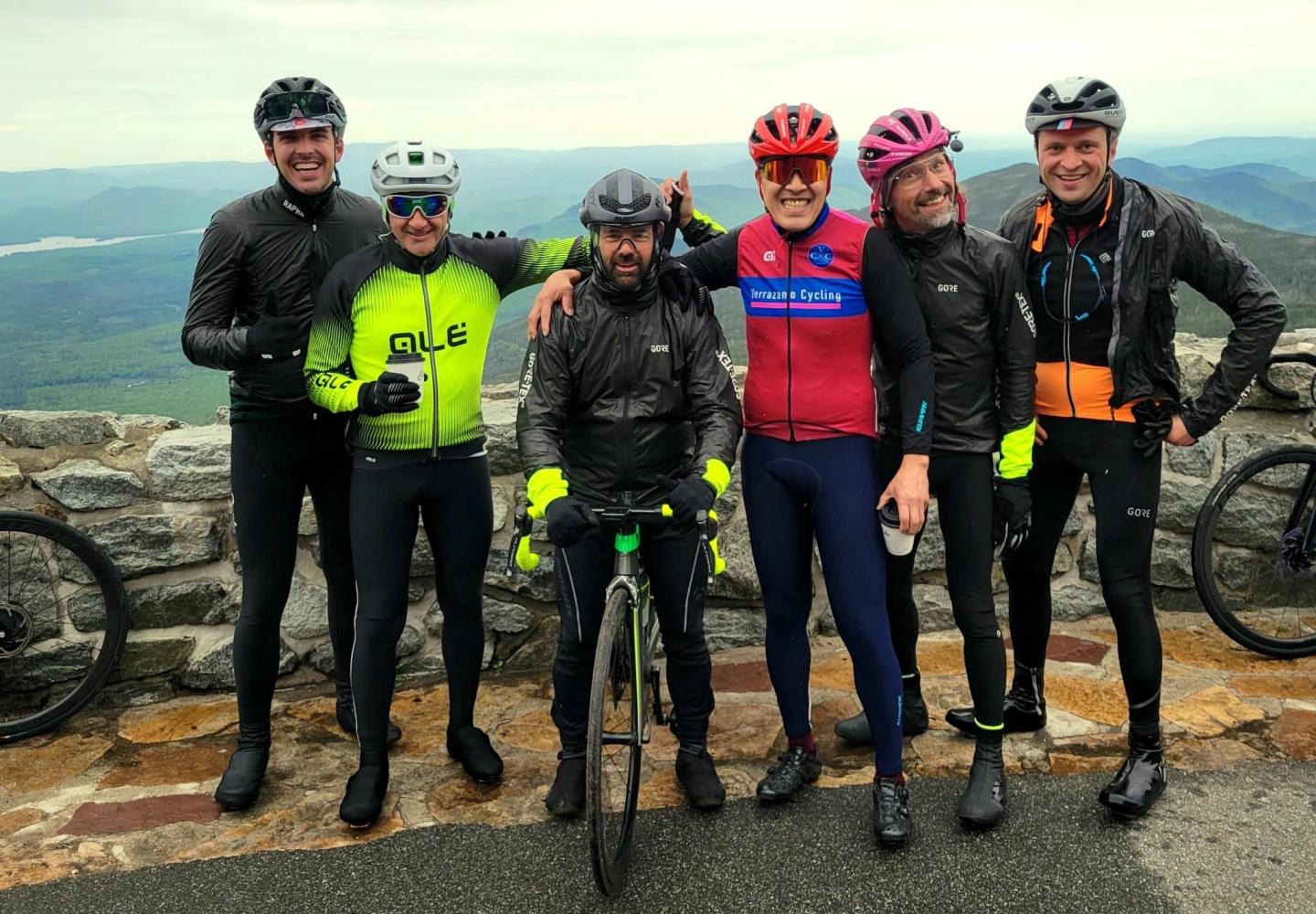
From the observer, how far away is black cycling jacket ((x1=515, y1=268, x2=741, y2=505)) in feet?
12.1

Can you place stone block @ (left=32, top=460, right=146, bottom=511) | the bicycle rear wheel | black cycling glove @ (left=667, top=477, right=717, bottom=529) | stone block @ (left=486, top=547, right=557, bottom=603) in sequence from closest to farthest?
black cycling glove @ (left=667, top=477, right=717, bottom=529) → the bicycle rear wheel → stone block @ (left=32, top=460, right=146, bottom=511) → stone block @ (left=486, top=547, right=557, bottom=603)

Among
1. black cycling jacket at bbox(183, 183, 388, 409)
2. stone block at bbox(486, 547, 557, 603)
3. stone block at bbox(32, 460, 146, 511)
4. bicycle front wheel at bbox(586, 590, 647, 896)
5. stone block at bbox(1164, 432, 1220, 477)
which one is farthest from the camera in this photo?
stone block at bbox(1164, 432, 1220, 477)

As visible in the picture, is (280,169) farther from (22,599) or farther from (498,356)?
(498,356)

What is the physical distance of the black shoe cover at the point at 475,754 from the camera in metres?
4.24

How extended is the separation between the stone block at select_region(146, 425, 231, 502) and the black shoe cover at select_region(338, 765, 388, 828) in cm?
186

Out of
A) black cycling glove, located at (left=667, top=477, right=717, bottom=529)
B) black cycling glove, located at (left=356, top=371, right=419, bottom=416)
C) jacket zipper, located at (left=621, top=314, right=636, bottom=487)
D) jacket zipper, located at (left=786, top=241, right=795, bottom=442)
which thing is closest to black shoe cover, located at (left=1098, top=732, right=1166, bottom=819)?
jacket zipper, located at (left=786, top=241, right=795, bottom=442)

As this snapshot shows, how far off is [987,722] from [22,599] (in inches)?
184

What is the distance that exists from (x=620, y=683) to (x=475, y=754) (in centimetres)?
94

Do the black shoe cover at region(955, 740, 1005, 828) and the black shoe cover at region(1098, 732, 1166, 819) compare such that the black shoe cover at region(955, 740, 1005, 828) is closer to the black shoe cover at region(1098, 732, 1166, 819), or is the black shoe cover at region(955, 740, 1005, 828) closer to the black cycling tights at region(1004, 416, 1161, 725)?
the black shoe cover at region(1098, 732, 1166, 819)

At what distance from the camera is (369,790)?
3.97 metres

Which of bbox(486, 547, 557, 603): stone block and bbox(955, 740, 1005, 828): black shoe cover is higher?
bbox(486, 547, 557, 603): stone block

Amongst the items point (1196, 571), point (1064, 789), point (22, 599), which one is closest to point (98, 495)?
point (22, 599)

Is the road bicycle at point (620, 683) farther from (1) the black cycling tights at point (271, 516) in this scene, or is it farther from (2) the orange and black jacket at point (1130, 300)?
(2) the orange and black jacket at point (1130, 300)

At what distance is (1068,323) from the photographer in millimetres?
3836
